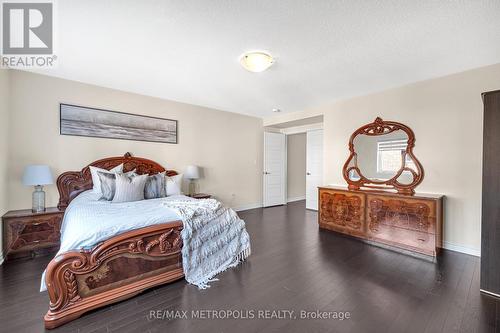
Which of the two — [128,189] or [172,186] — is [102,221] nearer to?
[128,189]

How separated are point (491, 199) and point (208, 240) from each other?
112 inches

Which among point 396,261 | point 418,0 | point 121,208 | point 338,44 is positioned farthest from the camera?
point 396,261

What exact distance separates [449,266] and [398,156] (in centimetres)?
163

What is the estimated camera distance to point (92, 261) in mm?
1743

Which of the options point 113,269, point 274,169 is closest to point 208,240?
point 113,269

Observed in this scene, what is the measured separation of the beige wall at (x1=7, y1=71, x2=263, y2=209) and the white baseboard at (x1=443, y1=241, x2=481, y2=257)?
149 inches

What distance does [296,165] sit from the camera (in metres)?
6.98

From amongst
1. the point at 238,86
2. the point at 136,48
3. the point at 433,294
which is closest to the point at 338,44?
the point at 238,86

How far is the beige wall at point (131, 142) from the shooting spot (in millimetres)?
2977

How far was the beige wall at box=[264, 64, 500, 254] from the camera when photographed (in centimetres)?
280

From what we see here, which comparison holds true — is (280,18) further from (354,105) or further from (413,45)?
(354,105)

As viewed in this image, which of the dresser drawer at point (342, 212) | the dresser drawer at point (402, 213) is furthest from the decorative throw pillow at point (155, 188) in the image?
the dresser drawer at point (402, 213)

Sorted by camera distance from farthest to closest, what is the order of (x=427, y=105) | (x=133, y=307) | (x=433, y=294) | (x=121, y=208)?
1. (x=427, y=105)
2. (x=121, y=208)
3. (x=433, y=294)
4. (x=133, y=307)

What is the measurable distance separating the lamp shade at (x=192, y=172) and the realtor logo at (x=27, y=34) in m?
2.48
